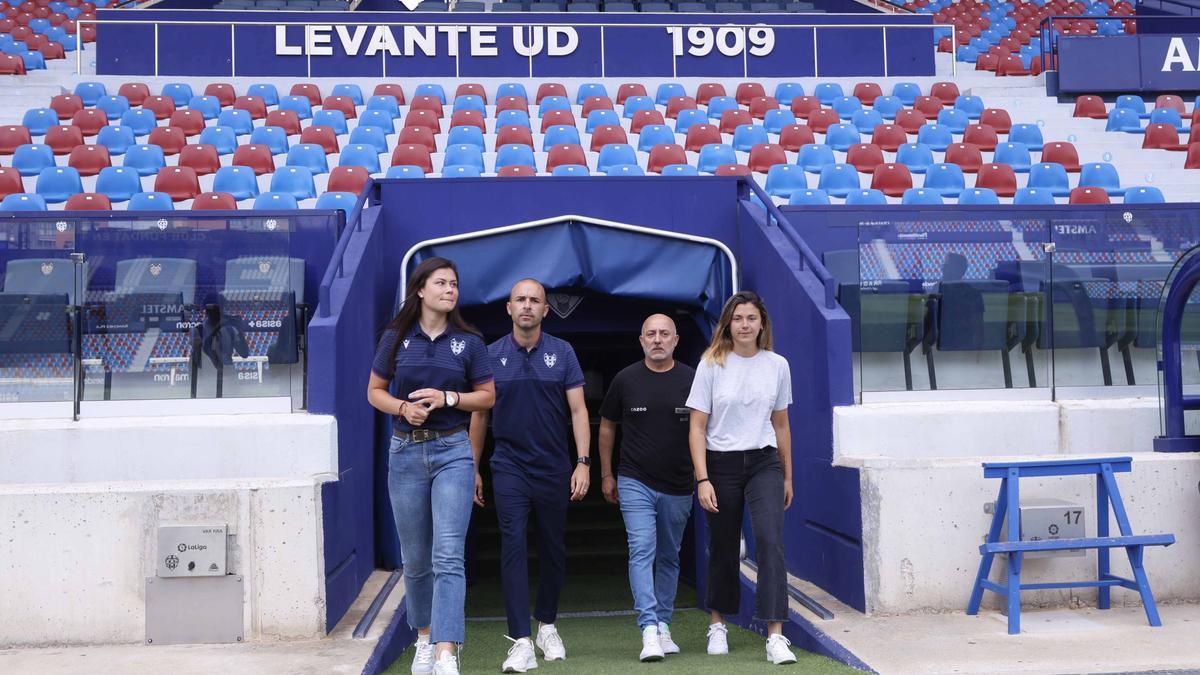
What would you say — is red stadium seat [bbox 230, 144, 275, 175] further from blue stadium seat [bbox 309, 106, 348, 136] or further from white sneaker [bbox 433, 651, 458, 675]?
white sneaker [bbox 433, 651, 458, 675]

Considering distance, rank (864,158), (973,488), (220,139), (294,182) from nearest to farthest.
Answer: (973,488) < (294,182) < (864,158) < (220,139)

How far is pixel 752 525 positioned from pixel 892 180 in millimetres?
8057

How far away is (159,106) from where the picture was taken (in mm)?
16078

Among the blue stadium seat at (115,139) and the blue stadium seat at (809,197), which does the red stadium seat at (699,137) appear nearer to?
the blue stadium seat at (809,197)

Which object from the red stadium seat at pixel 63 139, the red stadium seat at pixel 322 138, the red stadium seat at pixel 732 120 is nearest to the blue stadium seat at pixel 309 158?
the red stadium seat at pixel 322 138

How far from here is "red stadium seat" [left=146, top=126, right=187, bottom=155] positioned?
1436 centimetres

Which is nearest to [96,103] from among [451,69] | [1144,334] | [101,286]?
[451,69]

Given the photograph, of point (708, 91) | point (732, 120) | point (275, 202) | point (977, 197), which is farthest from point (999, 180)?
point (275, 202)

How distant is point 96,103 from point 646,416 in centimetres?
1288

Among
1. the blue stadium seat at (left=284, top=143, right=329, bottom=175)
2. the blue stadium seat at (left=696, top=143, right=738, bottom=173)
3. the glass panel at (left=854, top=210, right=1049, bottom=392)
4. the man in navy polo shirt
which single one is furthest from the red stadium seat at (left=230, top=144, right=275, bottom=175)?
the man in navy polo shirt

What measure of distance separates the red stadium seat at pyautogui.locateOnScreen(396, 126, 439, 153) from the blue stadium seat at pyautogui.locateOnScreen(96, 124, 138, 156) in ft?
10.8

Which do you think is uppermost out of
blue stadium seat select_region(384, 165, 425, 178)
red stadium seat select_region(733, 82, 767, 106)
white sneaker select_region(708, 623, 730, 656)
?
red stadium seat select_region(733, 82, 767, 106)

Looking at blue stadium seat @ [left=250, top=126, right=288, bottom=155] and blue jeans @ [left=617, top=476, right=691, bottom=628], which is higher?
blue stadium seat @ [left=250, top=126, right=288, bottom=155]

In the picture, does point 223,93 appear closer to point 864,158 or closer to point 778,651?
point 864,158
